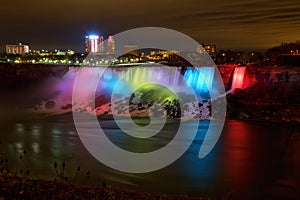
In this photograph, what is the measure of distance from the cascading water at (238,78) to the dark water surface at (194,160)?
8.19 m

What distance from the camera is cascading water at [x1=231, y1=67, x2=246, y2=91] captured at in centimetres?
2952

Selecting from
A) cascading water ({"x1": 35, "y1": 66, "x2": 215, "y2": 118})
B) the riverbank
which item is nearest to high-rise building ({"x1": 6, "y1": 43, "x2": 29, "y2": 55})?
cascading water ({"x1": 35, "y1": 66, "x2": 215, "y2": 118})

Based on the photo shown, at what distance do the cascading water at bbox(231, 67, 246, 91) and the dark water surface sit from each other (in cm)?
819

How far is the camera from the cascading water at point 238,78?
96.8 ft

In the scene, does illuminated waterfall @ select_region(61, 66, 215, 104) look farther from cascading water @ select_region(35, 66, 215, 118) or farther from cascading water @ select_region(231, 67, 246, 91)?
cascading water @ select_region(231, 67, 246, 91)

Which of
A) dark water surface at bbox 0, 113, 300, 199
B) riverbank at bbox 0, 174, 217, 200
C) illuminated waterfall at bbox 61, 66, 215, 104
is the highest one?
illuminated waterfall at bbox 61, 66, 215, 104

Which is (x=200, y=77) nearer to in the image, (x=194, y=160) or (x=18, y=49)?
(x=194, y=160)

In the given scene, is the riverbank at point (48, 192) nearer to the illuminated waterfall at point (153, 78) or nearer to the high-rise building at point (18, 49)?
the illuminated waterfall at point (153, 78)

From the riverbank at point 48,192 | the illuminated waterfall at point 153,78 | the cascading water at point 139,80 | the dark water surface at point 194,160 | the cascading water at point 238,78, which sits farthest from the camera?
the illuminated waterfall at point 153,78

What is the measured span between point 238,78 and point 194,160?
57.9ft

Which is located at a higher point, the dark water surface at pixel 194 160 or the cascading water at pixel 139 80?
the cascading water at pixel 139 80

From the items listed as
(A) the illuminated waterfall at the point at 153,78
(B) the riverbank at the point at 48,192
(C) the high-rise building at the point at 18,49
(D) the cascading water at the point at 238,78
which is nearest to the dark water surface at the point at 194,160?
(B) the riverbank at the point at 48,192

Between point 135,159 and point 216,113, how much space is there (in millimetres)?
11189

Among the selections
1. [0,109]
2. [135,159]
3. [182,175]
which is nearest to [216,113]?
[135,159]
